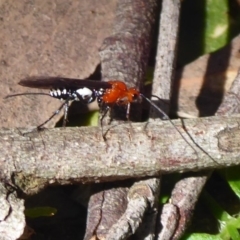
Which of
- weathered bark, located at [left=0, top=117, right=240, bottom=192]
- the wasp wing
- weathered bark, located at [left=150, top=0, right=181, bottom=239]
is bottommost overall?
weathered bark, located at [left=0, top=117, right=240, bottom=192]

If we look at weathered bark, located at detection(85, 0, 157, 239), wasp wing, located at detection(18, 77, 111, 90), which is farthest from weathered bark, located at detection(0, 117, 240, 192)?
wasp wing, located at detection(18, 77, 111, 90)

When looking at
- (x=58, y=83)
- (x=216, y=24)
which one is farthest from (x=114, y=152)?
(x=216, y=24)

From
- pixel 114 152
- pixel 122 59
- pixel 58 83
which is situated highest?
pixel 122 59

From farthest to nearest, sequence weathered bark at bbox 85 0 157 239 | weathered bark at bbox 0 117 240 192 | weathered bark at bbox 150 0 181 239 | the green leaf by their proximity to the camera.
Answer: the green leaf → weathered bark at bbox 150 0 181 239 → weathered bark at bbox 85 0 157 239 → weathered bark at bbox 0 117 240 192

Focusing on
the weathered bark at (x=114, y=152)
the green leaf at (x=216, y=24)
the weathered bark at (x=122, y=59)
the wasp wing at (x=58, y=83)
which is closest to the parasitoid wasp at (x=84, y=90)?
the wasp wing at (x=58, y=83)

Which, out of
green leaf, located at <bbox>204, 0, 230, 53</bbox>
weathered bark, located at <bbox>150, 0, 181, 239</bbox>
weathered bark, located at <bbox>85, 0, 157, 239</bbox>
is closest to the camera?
weathered bark, located at <bbox>85, 0, 157, 239</bbox>

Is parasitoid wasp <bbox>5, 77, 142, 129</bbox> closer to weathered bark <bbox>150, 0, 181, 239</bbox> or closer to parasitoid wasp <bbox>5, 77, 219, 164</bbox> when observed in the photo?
parasitoid wasp <bbox>5, 77, 219, 164</bbox>

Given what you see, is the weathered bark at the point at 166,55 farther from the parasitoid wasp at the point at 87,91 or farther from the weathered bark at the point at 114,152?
the weathered bark at the point at 114,152

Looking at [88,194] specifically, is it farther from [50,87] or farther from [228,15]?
[228,15]

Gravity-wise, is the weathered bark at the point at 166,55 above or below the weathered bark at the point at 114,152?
above

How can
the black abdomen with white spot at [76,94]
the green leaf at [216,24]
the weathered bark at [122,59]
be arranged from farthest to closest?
the green leaf at [216,24], the black abdomen with white spot at [76,94], the weathered bark at [122,59]

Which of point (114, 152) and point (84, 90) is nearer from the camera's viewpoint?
point (114, 152)

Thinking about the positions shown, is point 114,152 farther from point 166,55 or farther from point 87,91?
point 166,55

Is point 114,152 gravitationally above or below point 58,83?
below
